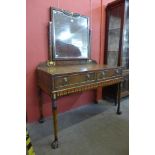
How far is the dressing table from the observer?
1.63 m

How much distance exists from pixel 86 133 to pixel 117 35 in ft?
6.26

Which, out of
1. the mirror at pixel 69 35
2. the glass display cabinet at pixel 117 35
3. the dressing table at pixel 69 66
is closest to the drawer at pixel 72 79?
the dressing table at pixel 69 66

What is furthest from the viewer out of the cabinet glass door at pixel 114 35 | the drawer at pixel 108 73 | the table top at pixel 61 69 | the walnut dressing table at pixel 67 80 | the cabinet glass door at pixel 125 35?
the cabinet glass door at pixel 114 35

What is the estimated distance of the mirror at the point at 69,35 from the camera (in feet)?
6.83

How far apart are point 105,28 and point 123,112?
1.57 metres

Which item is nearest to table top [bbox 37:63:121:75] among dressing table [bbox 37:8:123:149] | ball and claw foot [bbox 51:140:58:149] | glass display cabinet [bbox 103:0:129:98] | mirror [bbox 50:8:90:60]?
dressing table [bbox 37:8:123:149]

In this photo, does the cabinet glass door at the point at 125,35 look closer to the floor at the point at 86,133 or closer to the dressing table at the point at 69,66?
the dressing table at the point at 69,66

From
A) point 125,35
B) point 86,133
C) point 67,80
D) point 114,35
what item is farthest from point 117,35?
point 86,133

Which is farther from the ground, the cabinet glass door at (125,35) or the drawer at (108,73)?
the cabinet glass door at (125,35)

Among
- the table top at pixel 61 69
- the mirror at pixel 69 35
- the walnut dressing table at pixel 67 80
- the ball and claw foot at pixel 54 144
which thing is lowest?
the ball and claw foot at pixel 54 144

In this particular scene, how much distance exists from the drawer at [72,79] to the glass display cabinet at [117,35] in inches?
42.1

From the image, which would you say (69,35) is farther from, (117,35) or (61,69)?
(117,35)
